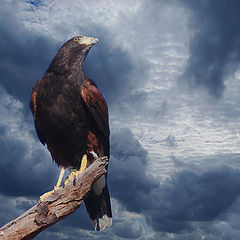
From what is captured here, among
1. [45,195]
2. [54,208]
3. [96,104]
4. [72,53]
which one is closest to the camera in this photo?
[54,208]

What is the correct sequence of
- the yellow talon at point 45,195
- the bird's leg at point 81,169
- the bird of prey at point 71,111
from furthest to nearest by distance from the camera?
1. the bird of prey at point 71,111
2. the bird's leg at point 81,169
3. the yellow talon at point 45,195

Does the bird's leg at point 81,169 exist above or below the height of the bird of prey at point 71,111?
below

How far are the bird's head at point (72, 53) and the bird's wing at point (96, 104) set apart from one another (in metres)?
0.55

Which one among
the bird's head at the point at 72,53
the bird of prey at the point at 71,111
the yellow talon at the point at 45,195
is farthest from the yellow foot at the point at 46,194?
the bird's head at the point at 72,53

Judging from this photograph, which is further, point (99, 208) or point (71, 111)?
point (99, 208)

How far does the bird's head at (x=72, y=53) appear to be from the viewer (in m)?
6.23

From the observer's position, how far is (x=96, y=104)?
6.09 metres

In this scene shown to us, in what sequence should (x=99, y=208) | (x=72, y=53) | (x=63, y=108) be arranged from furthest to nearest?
1. (x=99, y=208)
2. (x=72, y=53)
3. (x=63, y=108)

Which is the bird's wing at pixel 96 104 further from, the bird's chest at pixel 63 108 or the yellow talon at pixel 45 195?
the yellow talon at pixel 45 195

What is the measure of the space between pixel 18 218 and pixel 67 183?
103 cm

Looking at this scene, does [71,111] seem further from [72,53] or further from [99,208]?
[99,208]

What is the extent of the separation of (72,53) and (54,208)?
322 centimetres

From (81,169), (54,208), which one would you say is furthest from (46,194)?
(81,169)

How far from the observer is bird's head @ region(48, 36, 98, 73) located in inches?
245
